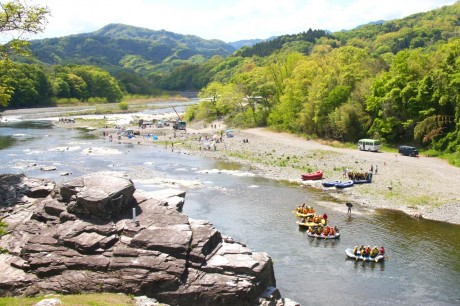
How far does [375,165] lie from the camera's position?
71.2m

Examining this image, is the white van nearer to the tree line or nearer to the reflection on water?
the tree line

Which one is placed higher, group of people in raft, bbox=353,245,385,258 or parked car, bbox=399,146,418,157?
parked car, bbox=399,146,418,157

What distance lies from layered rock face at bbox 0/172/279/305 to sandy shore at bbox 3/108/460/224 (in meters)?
29.5

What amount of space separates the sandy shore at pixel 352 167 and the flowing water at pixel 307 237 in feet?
9.86

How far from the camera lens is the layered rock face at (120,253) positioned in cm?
2692

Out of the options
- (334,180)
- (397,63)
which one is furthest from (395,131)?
(334,180)

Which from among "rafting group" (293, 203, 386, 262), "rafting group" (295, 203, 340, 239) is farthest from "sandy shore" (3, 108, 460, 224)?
"rafting group" (293, 203, 386, 262)

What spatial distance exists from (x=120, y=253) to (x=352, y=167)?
5024 centimetres

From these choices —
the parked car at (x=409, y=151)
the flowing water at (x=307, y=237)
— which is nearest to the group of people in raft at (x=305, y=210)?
the flowing water at (x=307, y=237)

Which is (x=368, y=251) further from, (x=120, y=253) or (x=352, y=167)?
(x=352, y=167)

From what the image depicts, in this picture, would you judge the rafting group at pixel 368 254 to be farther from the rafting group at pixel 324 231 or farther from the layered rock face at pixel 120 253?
the layered rock face at pixel 120 253

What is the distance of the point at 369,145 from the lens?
82.3 metres

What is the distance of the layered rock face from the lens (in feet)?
88.3

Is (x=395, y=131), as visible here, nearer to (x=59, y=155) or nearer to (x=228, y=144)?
(x=228, y=144)
